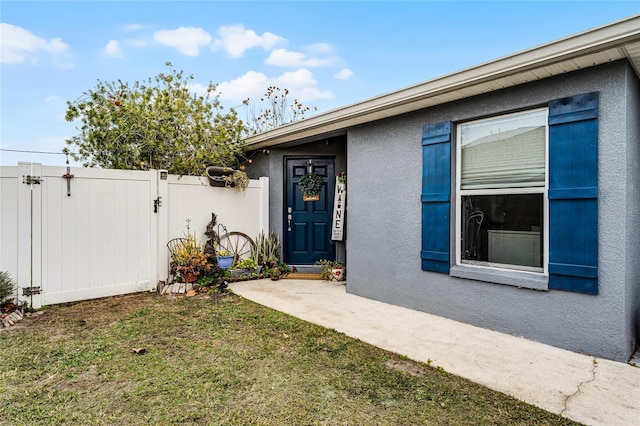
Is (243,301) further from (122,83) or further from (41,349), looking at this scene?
(122,83)

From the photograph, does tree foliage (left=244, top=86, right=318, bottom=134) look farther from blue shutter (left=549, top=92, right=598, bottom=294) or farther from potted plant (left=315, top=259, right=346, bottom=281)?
blue shutter (left=549, top=92, right=598, bottom=294)

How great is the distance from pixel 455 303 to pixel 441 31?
583cm

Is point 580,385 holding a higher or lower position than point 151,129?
lower

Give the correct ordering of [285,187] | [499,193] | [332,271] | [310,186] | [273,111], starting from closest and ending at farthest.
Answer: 1. [499,193]
2. [332,271]
3. [310,186]
4. [285,187]
5. [273,111]

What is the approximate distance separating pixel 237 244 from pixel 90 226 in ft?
7.85

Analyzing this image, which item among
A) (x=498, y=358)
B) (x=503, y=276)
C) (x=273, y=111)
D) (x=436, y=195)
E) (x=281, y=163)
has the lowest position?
(x=498, y=358)

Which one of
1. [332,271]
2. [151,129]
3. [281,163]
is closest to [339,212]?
[332,271]

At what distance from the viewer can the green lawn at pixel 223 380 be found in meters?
2.07

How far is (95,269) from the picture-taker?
4859 millimetres

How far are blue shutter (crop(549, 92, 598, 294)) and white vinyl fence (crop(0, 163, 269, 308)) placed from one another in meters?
5.05

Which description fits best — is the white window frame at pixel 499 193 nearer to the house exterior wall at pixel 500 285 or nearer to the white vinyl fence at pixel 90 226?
the house exterior wall at pixel 500 285

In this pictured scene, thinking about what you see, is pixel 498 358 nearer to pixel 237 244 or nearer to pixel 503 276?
pixel 503 276

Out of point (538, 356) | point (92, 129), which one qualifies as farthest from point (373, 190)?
point (92, 129)

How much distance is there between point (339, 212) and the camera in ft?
21.1
